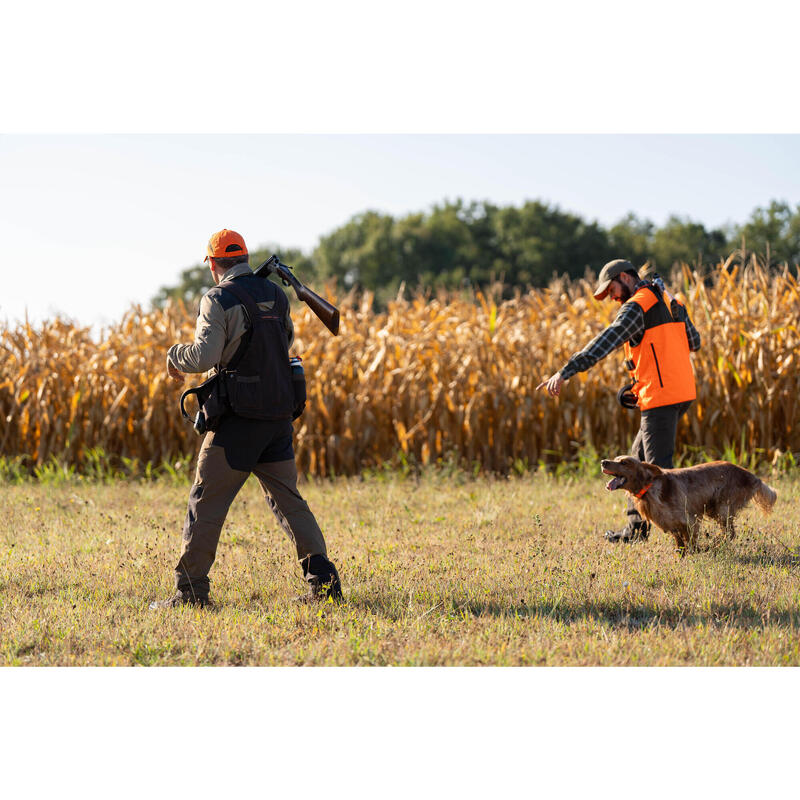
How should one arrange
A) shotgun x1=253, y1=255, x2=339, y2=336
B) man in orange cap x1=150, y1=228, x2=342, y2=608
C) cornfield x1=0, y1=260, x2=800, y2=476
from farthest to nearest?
cornfield x1=0, y1=260, x2=800, y2=476
shotgun x1=253, y1=255, x2=339, y2=336
man in orange cap x1=150, y1=228, x2=342, y2=608

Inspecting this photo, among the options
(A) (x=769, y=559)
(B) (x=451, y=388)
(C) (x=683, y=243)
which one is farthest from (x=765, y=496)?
(C) (x=683, y=243)

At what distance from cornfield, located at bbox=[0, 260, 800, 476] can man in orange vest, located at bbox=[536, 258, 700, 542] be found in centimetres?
351

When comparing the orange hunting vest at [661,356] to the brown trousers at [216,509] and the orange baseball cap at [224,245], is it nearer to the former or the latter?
the brown trousers at [216,509]

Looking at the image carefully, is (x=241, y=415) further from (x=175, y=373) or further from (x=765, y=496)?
(x=765, y=496)

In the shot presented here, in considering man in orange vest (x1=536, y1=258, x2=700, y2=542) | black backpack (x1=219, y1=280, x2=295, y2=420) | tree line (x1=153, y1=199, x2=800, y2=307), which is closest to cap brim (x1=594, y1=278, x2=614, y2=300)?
man in orange vest (x1=536, y1=258, x2=700, y2=542)

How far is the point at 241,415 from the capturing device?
17.0 ft

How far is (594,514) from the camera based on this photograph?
26.1ft

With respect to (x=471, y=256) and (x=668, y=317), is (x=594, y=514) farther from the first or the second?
(x=471, y=256)

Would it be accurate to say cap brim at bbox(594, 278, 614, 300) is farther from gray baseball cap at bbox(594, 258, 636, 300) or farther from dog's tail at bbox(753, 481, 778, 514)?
dog's tail at bbox(753, 481, 778, 514)

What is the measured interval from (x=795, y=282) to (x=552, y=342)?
10.3ft

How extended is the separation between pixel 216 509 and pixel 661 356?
3.61 meters

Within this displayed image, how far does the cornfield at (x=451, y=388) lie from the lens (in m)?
10.1

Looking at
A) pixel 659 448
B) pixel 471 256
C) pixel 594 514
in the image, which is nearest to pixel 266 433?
pixel 659 448

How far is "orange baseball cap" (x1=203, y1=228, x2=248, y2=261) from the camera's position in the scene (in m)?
5.31
